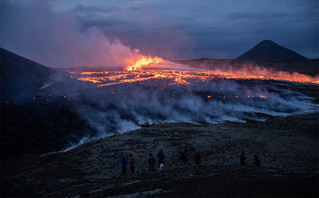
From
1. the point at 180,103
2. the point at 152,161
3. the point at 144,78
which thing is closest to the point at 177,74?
the point at 144,78

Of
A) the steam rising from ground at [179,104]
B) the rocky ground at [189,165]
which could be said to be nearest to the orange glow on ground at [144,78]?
the steam rising from ground at [179,104]

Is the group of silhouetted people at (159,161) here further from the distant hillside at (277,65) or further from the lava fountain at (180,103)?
the distant hillside at (277,65)

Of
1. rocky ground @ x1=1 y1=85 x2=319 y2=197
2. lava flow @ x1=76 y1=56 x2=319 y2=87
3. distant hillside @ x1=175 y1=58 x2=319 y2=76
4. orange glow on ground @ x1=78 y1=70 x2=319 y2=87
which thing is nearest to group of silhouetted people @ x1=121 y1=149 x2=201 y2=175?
rocky ground @ x1=1 y1=85 x2=319 y2=197

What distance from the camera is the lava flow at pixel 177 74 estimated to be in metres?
70.1

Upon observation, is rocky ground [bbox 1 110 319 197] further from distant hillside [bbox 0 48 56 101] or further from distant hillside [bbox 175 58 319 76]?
distant hillside [bbox 175 58 319 76]

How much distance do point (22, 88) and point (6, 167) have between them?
81.3 ft

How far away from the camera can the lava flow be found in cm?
7012

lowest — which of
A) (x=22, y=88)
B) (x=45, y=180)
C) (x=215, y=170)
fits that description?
(x=45, y=180)

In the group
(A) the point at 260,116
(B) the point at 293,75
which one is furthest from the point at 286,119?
(B) the point at 293,75

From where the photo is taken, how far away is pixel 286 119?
3366cm

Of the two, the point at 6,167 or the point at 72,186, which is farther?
the point at 6,167

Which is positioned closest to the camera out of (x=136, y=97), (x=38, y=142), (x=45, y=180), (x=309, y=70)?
(x=45, y=180)

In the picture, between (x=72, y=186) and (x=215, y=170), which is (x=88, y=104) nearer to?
(x=72, y=186)

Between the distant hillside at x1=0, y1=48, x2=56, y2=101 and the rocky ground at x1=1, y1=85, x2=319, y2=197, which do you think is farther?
the distant hillside at x1=0, y1=48, x2=56, y2=101
